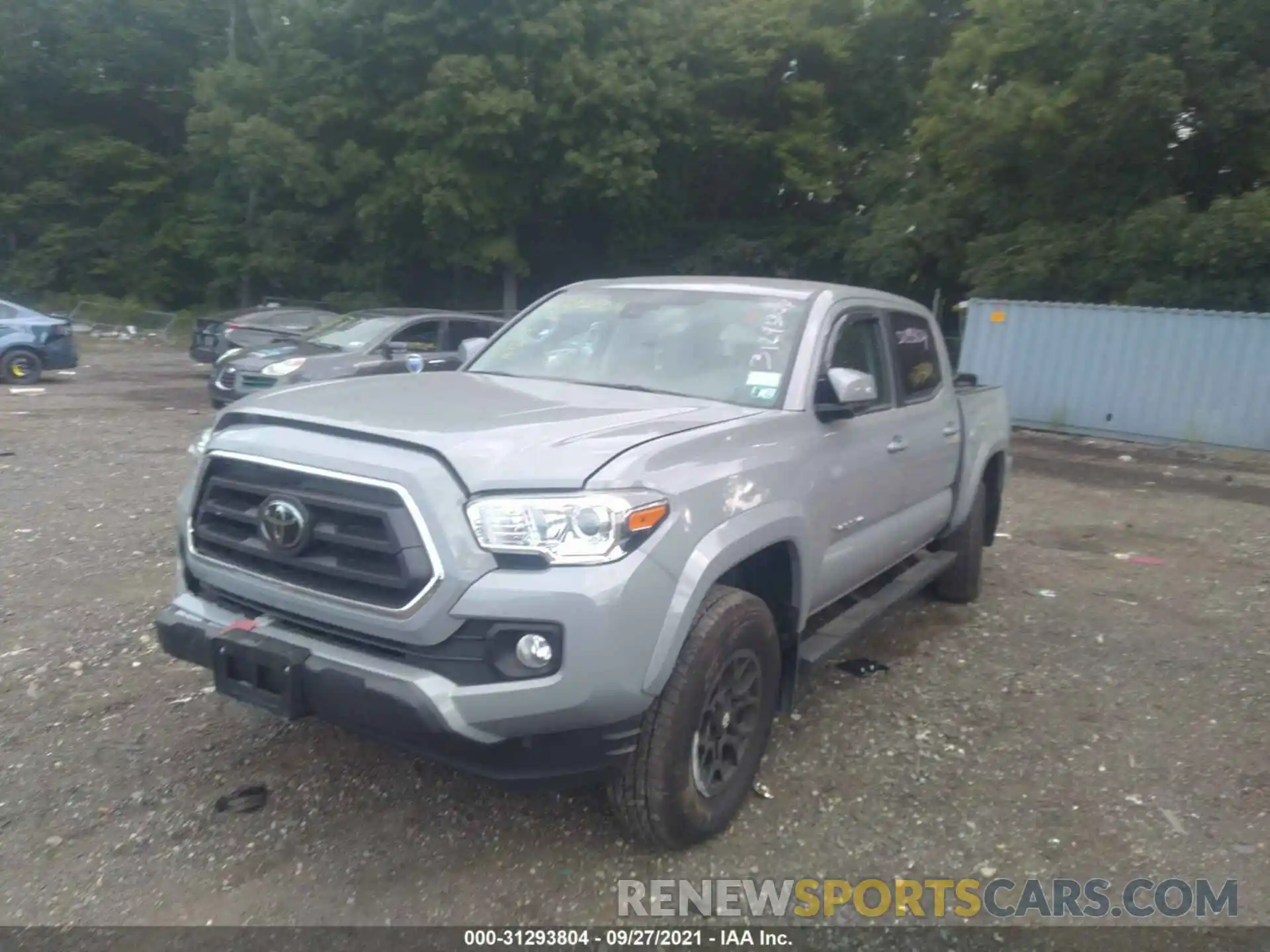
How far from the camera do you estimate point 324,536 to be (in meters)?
3.39

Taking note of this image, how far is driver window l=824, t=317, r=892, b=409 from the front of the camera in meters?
4.85

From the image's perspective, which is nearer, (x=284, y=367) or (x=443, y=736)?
(x=443, y=736)

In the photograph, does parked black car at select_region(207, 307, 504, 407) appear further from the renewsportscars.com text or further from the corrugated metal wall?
the renewsportscars.com text

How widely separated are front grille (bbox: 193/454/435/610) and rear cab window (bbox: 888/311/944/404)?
115 inches

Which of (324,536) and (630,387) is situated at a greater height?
(630,387)

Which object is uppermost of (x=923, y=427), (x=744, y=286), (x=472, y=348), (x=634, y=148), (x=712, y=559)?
(x=634, y=148)

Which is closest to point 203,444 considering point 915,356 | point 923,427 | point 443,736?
point 443,736

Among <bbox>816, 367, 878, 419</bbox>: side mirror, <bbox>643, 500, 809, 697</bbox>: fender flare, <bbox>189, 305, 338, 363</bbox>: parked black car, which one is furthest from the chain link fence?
<bbox>643, 500, 809, 697</bbox>: fender flare

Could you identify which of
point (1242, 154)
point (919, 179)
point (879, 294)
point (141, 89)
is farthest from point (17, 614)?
point (141, 89)

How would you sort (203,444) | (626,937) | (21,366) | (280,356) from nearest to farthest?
(626,937) → (203,444) → (280,356) → (21,366)

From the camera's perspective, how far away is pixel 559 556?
3199 mm

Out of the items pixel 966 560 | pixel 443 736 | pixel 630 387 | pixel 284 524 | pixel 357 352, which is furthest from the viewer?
pixel 357 352

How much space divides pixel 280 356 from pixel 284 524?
10.2 m

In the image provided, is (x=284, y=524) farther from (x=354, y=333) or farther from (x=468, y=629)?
(x=354, y=333)
